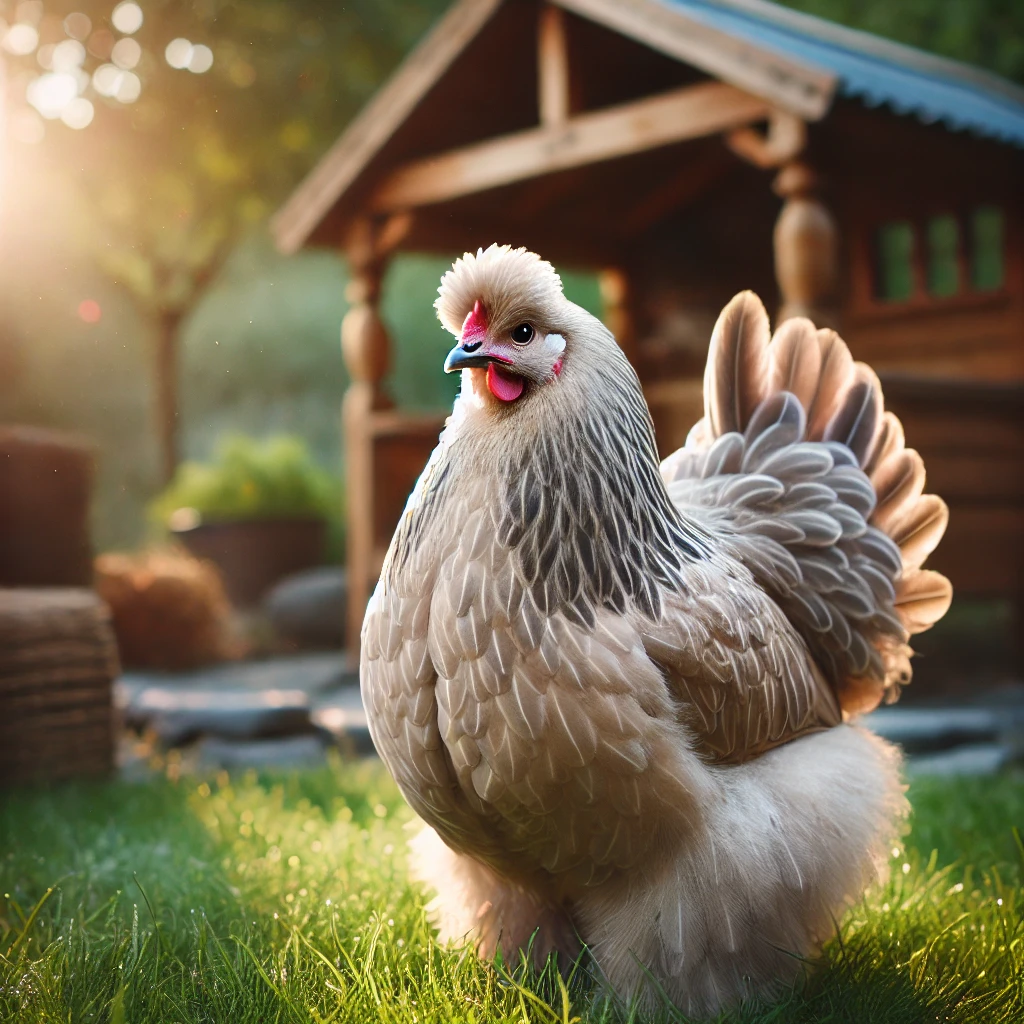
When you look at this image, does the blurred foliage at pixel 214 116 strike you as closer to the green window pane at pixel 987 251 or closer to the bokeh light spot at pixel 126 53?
the bokeh light spot at pixel 126 53

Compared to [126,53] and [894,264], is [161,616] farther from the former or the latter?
[894,264]

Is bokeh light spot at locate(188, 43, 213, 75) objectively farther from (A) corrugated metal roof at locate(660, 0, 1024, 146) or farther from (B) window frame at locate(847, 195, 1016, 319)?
(B) window frame at locate(847, 195, 1016, 319)

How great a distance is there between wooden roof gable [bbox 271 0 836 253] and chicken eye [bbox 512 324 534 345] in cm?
311

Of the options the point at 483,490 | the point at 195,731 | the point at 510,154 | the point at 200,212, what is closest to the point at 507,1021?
the point at 483,490

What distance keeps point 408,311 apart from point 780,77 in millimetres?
11429

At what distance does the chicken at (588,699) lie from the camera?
1813 millimetres

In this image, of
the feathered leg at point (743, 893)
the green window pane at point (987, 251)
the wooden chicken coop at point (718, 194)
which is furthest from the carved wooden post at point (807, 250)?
the feathered leg at point (743, 893)

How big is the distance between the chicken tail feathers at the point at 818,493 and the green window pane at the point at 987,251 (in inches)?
180

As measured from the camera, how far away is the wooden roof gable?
461 centimetres

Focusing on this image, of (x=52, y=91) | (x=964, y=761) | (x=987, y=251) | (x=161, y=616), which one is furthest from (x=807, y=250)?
(x=161, y=616)

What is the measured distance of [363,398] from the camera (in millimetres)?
6660

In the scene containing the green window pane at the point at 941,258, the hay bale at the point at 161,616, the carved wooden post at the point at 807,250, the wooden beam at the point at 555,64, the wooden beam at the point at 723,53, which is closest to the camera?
the wooden beam at the point at 723,53

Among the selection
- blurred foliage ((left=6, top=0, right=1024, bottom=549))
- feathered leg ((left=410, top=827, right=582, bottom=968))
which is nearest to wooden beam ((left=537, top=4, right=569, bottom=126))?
blurred foliage ((left=6, top=0, right=1024, bottom=549))

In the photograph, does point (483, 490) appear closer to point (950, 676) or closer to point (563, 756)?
point (563, 756)
